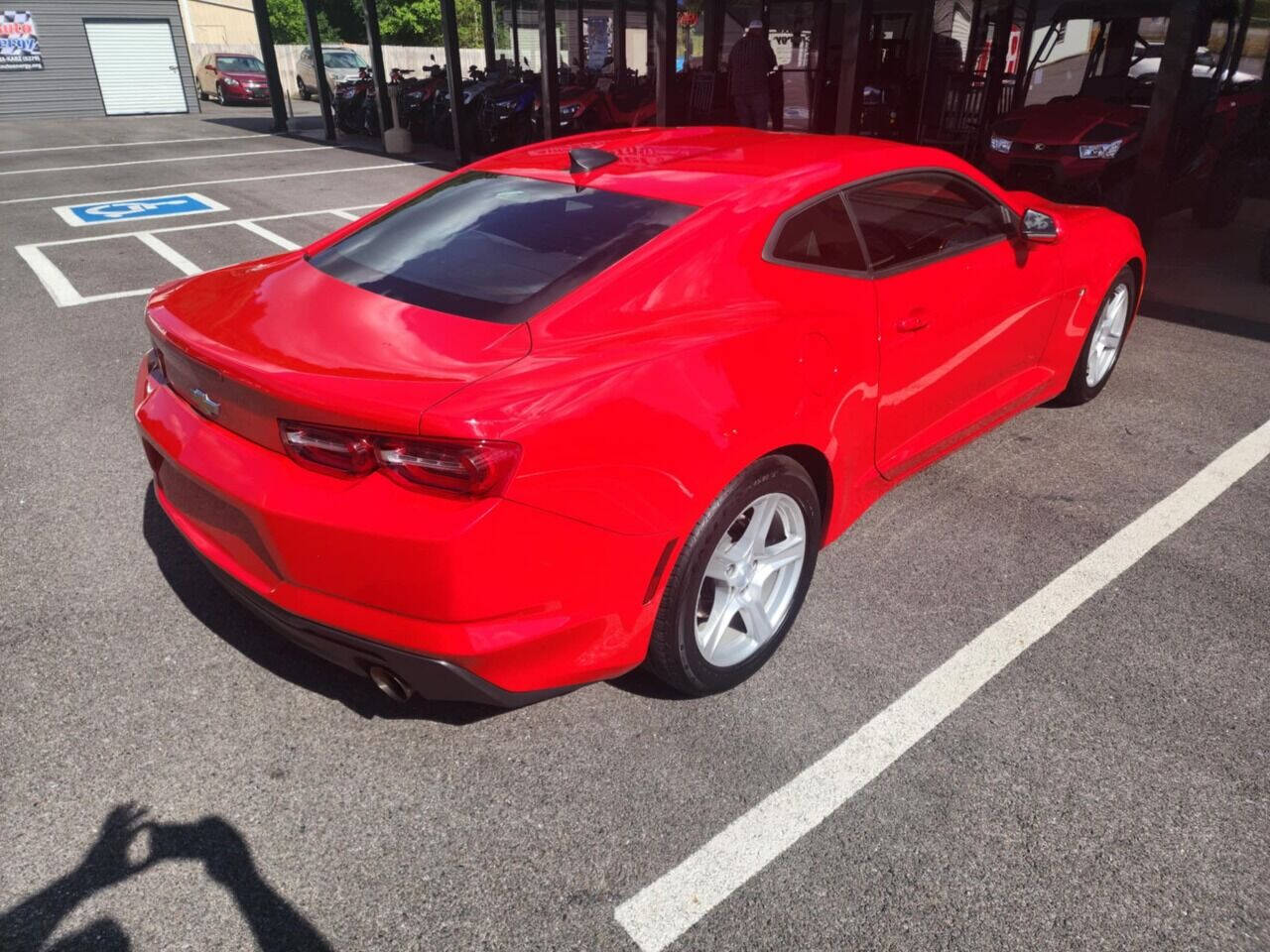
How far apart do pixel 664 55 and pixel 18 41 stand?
2148cm

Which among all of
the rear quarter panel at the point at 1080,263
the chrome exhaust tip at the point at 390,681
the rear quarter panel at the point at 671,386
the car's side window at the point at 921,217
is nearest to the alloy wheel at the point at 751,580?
the rear quarter panel at the point at 671,386

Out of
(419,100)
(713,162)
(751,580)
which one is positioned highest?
(713,162)

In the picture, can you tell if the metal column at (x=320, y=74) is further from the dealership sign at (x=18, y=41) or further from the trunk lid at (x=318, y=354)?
the trunk lid at (x=318, y=354)

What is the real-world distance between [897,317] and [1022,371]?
1259 millimetres

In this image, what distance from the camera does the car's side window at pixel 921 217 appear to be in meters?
3.06

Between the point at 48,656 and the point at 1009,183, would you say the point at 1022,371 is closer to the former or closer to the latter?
the point at 48,656

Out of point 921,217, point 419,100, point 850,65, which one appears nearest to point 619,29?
point 419,100

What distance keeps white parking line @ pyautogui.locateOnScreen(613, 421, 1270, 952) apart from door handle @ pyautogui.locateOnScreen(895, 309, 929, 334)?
105 centimetres

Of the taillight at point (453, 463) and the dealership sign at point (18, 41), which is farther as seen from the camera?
the dealership sign at point (18, 41)

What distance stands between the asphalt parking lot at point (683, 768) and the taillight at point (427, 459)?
0.89 meters

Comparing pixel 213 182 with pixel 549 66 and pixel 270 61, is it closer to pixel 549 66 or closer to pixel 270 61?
pixel 549 66

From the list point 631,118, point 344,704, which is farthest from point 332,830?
point 631,118

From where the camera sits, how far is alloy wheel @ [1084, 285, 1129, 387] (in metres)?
4.59

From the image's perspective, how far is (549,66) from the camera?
42.9ft
